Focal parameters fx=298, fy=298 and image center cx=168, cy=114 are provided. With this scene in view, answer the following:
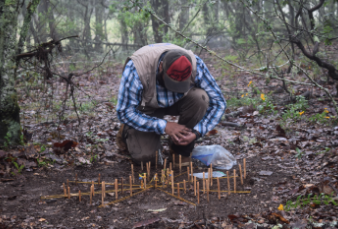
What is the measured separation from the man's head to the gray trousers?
47 cm

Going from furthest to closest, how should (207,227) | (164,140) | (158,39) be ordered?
(158,39), (164,140), (207,227)

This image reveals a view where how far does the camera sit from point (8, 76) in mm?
3209

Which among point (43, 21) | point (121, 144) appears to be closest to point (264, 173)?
point (121, 144)

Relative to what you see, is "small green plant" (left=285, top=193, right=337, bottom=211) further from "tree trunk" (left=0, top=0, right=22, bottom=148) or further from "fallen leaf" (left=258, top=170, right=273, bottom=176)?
"tree trunk" (left=0, top=0, right=22, bottom=148)

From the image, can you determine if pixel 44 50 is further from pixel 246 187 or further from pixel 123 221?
pixel 246 187

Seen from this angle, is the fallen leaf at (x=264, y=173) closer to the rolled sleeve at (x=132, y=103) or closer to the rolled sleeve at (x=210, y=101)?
the rolled sleeve at (x=210, y=101)

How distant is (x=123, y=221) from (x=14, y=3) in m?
2.55

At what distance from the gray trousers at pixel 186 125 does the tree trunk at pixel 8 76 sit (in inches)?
49.9

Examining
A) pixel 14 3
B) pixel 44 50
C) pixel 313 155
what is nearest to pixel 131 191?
pixel 44 50

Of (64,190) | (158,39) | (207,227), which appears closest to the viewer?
(207,227)

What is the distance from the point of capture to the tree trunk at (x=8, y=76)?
10.2 ft

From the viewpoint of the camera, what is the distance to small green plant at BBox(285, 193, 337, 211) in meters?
2.04

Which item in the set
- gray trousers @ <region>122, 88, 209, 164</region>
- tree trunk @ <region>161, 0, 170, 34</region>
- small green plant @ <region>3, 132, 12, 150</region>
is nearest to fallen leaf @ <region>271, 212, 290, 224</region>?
gray trousers @ <region>122, 88, 209, 164</region>

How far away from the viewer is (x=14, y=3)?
3.16 metres
